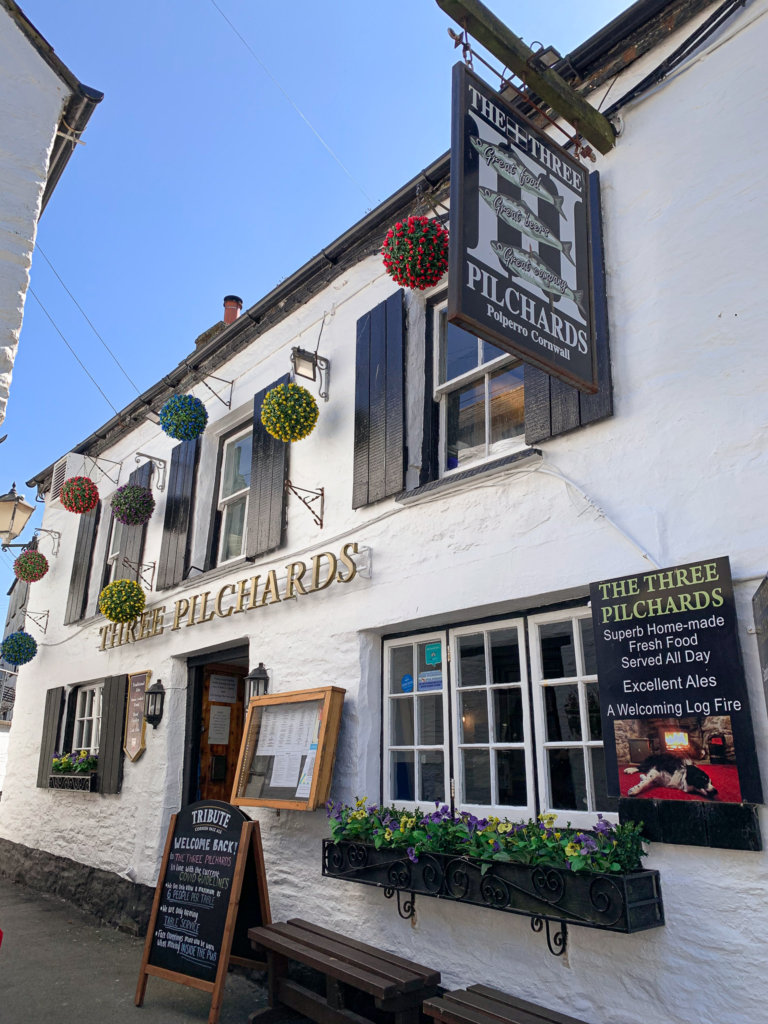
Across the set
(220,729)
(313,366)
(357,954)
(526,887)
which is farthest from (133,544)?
(526,887)

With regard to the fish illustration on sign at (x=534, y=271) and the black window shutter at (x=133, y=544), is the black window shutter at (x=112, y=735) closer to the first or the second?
the black window shutter at (x=133, y=544)

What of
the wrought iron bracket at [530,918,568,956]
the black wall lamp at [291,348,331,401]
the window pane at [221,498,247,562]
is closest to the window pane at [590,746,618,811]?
the wrought iron bracket at [530,918,568,956]

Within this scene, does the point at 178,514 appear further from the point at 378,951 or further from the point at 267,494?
the point at 378,951

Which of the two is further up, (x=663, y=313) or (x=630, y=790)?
(x=663, y=313)

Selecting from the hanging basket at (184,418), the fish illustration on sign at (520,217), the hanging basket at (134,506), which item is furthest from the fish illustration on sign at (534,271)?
the hanging basket at (134,506)

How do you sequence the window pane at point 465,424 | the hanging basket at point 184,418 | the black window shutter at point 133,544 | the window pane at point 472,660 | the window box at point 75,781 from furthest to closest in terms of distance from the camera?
1. the black window shutter at point 133,544
2. the window box at point 75,781
3. the hanging basket at point 184,418
4. the window pane at point 465,424
5. the window pane at point 472,660

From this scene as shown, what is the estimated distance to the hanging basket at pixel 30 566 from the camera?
36.8 feet

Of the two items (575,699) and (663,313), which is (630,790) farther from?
(663,313)

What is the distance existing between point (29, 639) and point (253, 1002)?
705 centimetres

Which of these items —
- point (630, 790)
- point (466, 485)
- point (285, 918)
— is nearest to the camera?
point (630, 790)

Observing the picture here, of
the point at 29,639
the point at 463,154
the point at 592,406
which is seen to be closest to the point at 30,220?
the point at 463,154

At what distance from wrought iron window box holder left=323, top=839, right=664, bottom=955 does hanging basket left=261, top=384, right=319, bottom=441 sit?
10.4 ft

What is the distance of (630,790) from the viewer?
3.75 meters

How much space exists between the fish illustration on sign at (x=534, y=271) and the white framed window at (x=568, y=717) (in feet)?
5.78
